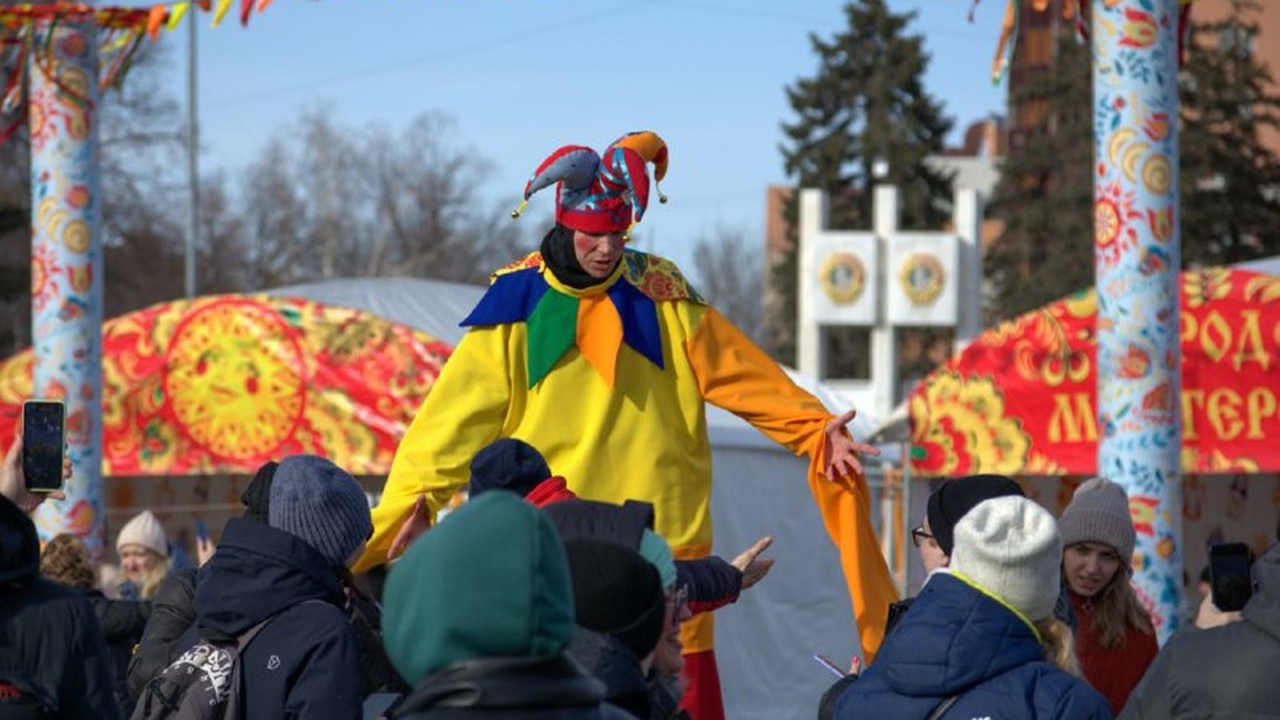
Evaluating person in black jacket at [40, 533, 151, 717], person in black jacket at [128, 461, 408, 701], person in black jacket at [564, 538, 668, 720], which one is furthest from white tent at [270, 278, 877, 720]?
person in black jacket at [564, 538, 668, 720]

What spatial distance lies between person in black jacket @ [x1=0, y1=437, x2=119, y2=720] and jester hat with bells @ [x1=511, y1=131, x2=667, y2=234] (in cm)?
171

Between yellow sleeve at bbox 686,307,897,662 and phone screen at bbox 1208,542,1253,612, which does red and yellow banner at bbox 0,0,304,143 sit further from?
phone screen at bbox 1208,542,1253,612

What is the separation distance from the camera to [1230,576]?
427cm

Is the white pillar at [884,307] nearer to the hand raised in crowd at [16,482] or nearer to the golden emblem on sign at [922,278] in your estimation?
the golden emblem on sign at [922,278]

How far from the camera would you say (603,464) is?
5.42 m

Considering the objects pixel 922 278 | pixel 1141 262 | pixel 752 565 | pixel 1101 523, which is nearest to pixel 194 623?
pixel 752 565

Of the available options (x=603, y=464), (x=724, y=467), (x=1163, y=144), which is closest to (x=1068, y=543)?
(x=603, y=464)

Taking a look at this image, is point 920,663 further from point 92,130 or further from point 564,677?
point 92,130

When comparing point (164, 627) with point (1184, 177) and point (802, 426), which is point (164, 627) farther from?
point (1184, 177)

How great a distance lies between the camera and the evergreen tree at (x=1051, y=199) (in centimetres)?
3541

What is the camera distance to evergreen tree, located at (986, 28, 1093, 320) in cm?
3541

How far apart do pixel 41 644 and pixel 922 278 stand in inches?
1094

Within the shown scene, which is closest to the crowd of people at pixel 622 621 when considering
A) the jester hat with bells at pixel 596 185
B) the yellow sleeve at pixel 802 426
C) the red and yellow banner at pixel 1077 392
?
the yellow sleeve at pixel 802 426

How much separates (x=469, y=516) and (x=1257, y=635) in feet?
6.31
